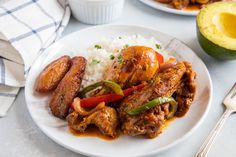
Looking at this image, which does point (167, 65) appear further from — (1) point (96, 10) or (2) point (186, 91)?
(1) point (96, 10)

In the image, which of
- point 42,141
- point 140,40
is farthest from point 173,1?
point 42,141

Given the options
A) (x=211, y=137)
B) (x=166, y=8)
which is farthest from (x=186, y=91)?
(x=166, y=8)

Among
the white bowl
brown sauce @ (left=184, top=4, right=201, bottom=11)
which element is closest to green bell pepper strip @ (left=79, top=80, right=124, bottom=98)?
the white bowl

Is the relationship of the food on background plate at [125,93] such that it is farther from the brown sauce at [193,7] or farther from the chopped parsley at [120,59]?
the brown sauce at [193,7]

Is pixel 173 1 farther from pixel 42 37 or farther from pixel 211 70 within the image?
pixel 42 37

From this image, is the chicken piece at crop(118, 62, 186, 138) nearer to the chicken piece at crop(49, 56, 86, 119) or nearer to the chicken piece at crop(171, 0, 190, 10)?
the chicken piece at crop(49, 56, 86, 119)

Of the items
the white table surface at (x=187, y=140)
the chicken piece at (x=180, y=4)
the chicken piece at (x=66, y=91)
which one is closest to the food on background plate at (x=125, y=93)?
the chicken piece at (x=66, y=91)
